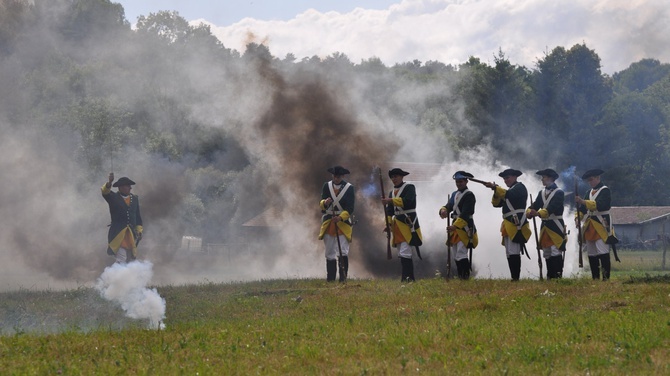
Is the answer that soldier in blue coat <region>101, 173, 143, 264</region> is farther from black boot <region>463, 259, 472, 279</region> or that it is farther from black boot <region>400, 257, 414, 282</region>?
black boot <region>463, 259, 472, 279</region>

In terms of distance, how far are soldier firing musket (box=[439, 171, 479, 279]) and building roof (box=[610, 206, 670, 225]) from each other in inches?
1903

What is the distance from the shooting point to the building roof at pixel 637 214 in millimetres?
65688

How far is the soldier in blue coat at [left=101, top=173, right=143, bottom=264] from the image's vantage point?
21.2m

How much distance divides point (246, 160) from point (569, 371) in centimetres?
3489

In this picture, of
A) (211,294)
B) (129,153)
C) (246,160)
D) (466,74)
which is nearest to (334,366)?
(211,294)

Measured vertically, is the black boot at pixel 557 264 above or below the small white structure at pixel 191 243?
below

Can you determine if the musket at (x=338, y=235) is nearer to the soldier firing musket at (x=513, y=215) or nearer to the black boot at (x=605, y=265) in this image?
the soldier firing musket at (x=513, y=215)

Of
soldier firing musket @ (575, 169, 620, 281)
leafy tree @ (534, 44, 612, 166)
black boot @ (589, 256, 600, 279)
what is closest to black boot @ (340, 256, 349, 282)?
soldier firing musket @ (575, 169, 620, 281)

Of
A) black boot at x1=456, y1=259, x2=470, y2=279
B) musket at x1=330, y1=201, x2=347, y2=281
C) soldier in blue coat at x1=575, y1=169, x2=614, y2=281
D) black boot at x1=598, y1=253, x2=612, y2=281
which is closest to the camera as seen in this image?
soldier in blue coat at x1=575, y1=169, x2=614, y2=281

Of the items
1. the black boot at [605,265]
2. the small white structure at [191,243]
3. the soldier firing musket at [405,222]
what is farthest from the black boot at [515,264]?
the small white structure at [191,243]

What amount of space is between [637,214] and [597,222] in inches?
1972

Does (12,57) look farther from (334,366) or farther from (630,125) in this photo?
(630,125)

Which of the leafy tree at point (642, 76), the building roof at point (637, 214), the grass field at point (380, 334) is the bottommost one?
the grass field at point (380, 334)

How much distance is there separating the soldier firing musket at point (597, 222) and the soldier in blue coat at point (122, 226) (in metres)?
10.0
